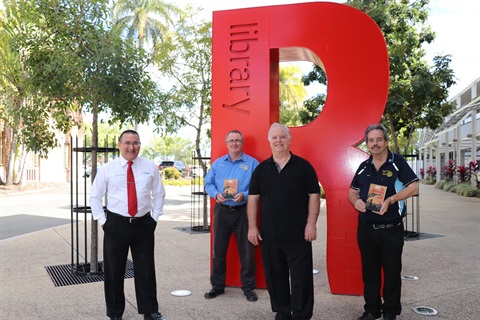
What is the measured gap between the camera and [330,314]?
4141mm

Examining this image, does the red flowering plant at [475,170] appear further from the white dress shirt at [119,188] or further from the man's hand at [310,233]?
the white dress shirt at [119,188]

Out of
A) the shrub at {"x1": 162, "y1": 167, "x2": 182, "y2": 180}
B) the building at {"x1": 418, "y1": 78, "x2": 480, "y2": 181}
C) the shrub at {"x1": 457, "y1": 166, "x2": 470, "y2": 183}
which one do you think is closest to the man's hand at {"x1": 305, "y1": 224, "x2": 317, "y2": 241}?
the building at {"x1": 418, "y1": 78, "x2": 480, "y2": 181}

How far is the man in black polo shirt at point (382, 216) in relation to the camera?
12.2 ft

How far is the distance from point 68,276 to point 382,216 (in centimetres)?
399

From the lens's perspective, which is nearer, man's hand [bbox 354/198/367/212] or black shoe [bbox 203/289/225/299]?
man's hand [bbox 354/198/367/212]

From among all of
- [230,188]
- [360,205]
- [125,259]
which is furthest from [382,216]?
[125,259]

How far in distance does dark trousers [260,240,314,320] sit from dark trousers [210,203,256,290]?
3.07 ft

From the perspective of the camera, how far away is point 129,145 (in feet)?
12.8

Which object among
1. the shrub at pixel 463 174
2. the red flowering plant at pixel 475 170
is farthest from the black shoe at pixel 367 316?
the shrub at pixel 463 174

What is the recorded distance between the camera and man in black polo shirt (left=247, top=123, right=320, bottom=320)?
3.61 metres

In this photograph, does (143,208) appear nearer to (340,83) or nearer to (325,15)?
(340,83)

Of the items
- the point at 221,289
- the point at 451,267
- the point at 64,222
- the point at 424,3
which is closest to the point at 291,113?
the point at 424,3

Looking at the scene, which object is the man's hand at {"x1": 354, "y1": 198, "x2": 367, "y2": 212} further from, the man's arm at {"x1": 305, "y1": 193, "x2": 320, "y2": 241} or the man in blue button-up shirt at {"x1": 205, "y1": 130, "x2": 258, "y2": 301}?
the man in blue button-up shirt at {"x1": 205, "y1": 130, "x2": 258, "y2": 301}

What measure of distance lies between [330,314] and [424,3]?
9897 millimetres
